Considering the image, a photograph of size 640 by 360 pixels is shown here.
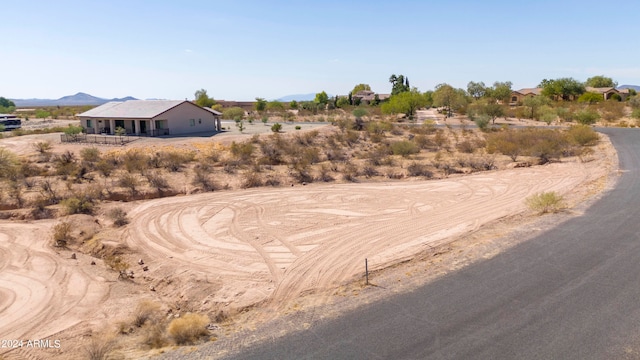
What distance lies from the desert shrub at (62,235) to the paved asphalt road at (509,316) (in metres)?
12.0

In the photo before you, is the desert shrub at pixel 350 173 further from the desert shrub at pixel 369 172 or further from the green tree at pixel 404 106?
the green tree at pixel 404 106

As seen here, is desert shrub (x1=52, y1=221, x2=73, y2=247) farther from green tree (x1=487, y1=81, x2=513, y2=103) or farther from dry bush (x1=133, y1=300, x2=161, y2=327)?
green tree (x1=487, y1=81, x2=513, y2=103)

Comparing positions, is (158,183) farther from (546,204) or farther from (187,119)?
(187,119)

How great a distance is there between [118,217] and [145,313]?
10803 mm

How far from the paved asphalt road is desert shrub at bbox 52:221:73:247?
12.0m

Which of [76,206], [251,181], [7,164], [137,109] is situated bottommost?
[76,206]

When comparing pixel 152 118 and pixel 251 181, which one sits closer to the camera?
pixel 251 181

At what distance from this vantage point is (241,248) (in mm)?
17109

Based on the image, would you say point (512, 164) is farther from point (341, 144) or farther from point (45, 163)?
point (45, 163)

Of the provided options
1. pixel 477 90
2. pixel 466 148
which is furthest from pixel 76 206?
pixel 477 90

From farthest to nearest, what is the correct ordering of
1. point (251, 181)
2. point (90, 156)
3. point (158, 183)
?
point (90, 156)
point (251, 181)
point (158, 183)

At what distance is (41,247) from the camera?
1842cm

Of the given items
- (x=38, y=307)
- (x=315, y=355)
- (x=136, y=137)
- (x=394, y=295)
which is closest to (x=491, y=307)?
(x=394, y=295)

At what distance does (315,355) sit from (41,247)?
46.7 feet
